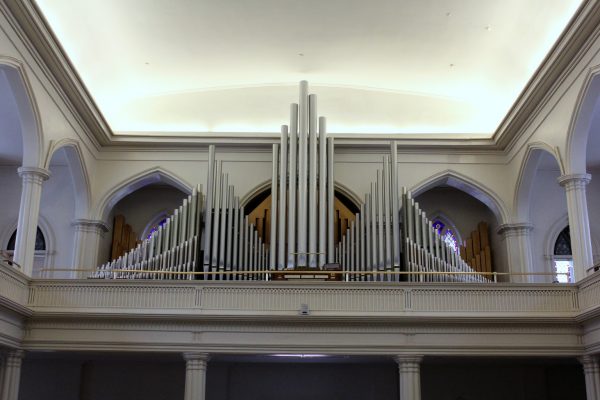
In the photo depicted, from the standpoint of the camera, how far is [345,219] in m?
18.9

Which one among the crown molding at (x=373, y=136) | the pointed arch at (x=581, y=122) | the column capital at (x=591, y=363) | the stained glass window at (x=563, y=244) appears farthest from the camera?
the stained glass window at (x=563, y=244)

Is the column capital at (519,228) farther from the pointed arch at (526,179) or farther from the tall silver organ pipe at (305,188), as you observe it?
the tall silver organ pipe at (305,188)

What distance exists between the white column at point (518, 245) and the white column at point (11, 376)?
37.6 ft

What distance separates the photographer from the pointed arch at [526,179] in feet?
57.5

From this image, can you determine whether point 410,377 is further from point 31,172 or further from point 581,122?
point 31,172

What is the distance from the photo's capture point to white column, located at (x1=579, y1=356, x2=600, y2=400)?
1379 centimetres

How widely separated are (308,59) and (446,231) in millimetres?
6274

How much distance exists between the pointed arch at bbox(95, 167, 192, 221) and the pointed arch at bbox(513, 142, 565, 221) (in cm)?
829

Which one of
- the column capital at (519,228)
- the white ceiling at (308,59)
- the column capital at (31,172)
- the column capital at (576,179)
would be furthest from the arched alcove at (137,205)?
the column capital at (576,179)

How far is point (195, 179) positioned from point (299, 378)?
573 cm

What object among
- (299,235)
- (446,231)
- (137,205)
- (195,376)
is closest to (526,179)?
(446,231)

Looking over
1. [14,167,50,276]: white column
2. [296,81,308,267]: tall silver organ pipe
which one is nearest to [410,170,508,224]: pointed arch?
[296,81,308,267]: tall silver organ pipe

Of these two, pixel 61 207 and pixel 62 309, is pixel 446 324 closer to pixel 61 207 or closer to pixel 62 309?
pixel 62 309

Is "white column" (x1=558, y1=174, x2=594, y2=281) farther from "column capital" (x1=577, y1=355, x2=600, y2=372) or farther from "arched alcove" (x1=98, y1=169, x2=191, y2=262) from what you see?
"arched alcove" (x1=98, y1=169, x2=191, y2=262)
